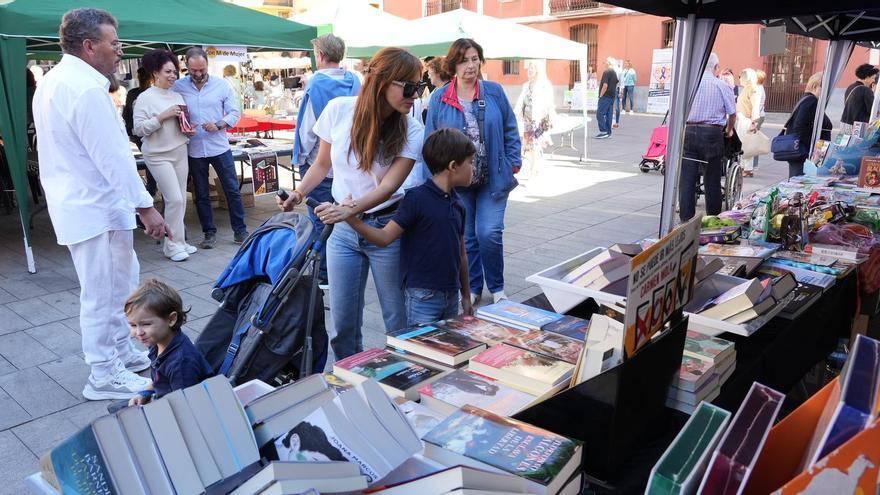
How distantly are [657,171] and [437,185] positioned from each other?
351 inches

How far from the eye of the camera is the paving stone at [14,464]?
2.67 meters

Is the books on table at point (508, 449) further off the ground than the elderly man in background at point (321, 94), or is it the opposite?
the elderly man in background at point (321, 94)

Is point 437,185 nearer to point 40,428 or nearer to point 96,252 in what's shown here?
point 96,252

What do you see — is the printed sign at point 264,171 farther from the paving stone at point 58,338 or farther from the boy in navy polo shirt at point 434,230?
the boy in navy polo shirt at point 434,230

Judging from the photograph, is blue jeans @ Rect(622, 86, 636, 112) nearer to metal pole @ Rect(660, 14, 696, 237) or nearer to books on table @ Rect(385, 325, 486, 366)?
metal pole @ Rect(660, 14, 696, 237)

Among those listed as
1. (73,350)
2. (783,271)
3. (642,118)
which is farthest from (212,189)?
(642,118)

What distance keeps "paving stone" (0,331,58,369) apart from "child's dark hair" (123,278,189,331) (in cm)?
188

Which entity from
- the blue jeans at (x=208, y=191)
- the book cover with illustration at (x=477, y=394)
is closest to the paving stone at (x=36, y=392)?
the book cover with illustration at (x=477, y=394)

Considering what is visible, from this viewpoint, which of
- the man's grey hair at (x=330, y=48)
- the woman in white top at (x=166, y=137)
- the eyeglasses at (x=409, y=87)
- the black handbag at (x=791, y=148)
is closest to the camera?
the eyeglasses at (x=409, y=87)

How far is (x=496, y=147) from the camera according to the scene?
4355 millimetres

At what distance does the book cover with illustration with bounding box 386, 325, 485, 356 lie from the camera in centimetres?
189

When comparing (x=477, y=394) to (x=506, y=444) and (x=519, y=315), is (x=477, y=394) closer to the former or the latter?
(x=506, y=444)

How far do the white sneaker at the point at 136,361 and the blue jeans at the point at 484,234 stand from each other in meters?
2.12

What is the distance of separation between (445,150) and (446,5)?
104ft
